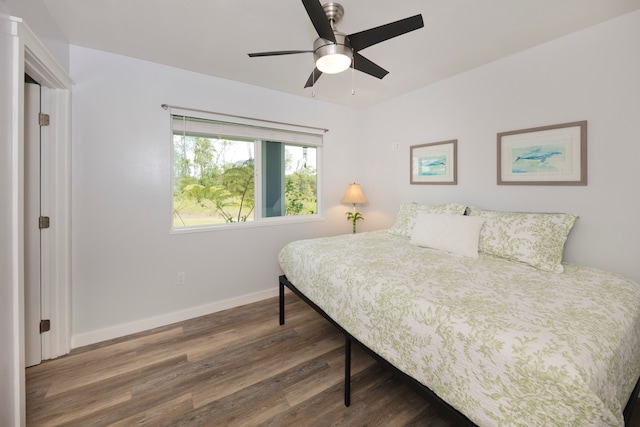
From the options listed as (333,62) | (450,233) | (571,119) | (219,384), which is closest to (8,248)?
(219,384)

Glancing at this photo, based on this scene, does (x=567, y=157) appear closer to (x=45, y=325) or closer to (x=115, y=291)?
(x=115, y=291)

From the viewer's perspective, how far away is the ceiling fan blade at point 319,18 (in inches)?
50.1

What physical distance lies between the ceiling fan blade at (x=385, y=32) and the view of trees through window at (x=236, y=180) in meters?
1.85

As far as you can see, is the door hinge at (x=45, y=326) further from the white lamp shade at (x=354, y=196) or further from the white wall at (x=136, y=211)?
the white lamp shade at (x=354, y=196)

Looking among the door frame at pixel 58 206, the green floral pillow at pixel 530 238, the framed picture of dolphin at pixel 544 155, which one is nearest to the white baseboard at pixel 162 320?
the door frame at pixel 58 206

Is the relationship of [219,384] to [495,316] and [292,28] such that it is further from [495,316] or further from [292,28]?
[292,28]

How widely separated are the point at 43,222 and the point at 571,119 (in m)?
4.09

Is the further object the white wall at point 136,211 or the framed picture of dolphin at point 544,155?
the white wall at point 136,211

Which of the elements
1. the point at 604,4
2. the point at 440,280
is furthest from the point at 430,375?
the point at 604,4

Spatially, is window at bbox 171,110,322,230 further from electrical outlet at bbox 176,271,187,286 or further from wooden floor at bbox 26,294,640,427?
wooden floor at bbox 26,294,640,427

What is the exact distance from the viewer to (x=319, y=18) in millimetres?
1381

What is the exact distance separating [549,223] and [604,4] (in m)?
1.44

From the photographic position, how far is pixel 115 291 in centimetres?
238

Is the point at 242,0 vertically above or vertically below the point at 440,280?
above
